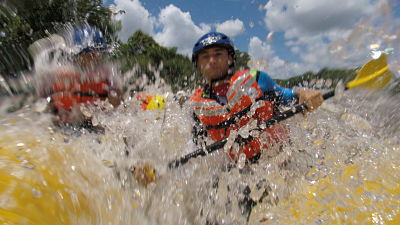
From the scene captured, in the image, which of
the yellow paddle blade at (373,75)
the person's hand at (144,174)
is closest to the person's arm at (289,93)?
the yellow paddle blade at (373,75)

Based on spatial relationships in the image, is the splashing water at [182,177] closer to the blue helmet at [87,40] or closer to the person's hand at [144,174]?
the person's hand at [144,174]

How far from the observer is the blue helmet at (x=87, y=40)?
322 cm

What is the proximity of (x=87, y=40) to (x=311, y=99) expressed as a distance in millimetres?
2816

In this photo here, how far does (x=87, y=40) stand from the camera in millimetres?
3305

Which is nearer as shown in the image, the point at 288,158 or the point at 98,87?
the point at 288,158

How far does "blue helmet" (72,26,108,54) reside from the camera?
3.22 meters

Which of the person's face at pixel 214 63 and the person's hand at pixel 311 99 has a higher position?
the person's face at pixel 214 63

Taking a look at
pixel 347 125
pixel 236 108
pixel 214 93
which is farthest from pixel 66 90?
pixel 347 125

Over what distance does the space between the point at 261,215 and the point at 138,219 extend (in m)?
0.87

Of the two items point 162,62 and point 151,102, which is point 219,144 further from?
point 162,62

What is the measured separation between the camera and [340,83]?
8.84 ft

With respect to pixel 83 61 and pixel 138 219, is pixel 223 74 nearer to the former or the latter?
pixel 83 61

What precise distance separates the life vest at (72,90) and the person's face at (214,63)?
141 centimetres

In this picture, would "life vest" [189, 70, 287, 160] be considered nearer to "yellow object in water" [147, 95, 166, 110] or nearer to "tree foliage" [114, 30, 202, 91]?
"yellow object in water" [147, 95, 166, 110]
